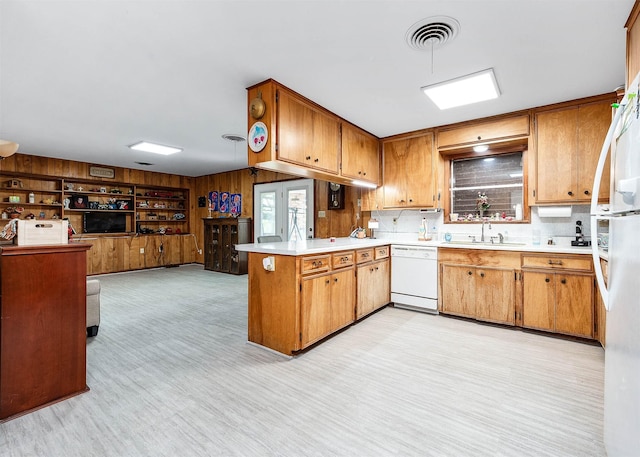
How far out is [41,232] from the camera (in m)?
1.95

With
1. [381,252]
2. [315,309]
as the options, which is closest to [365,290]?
[381,252]

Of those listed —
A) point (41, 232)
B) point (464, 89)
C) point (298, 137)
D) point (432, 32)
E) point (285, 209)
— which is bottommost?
point (41, 232)

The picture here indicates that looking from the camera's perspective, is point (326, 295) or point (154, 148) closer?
point (326, 295)

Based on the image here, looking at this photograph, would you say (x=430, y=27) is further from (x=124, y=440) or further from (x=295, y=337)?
(x=124, y=440)

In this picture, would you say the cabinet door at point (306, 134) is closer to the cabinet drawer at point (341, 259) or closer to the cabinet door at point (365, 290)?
the cabinet drawer at point (341, 259)

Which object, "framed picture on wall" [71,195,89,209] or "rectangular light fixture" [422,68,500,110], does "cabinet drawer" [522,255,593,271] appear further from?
"framed picture on wall" [71,195,89,209]

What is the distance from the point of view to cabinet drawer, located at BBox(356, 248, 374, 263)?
133 inches

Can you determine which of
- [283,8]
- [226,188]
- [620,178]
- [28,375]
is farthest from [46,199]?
[620,178]

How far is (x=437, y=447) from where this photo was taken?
1.55 m

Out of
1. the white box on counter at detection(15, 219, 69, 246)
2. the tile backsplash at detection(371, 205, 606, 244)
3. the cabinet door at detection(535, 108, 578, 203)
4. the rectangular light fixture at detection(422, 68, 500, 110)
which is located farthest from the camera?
the tile backsplash at detection(371, 205, 606, 244)

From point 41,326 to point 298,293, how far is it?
5.51 ft

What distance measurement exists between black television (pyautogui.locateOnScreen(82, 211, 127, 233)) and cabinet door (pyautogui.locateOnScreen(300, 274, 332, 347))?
6.28m

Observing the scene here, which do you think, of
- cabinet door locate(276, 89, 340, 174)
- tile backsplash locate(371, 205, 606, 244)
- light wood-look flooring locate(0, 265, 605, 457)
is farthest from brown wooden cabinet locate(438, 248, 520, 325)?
cabinet door locate(276, 89, 340, 174)

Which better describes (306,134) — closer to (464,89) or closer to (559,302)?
(464,89)
